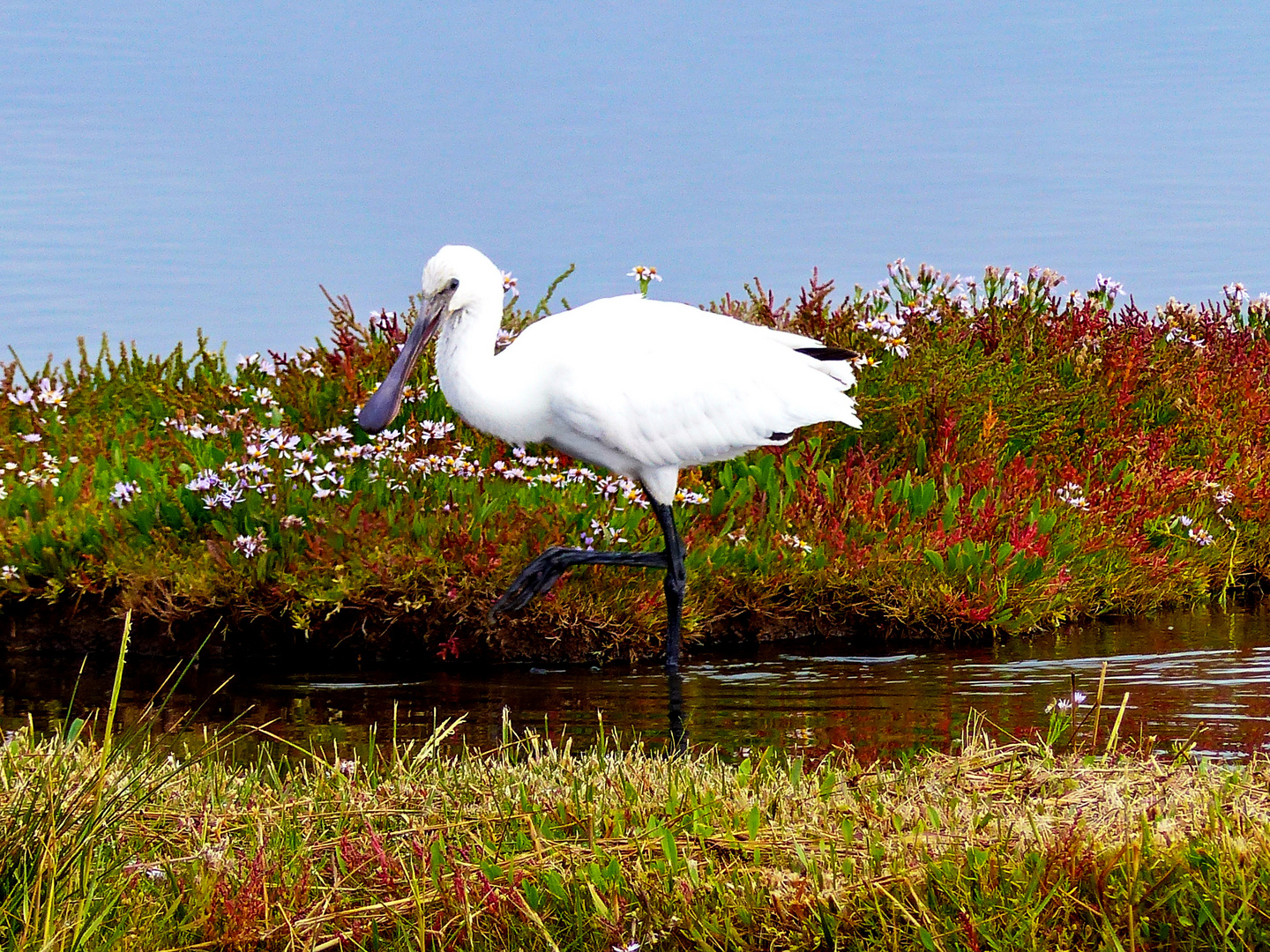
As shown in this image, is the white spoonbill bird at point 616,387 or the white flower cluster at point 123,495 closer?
the white spoonbill bird at point 616,387

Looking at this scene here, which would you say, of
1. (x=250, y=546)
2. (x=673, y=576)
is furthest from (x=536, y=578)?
(x=250, y=546)

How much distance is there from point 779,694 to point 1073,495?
4.33 m

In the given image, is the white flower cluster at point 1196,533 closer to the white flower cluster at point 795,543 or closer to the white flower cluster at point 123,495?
the white flower cluster at point 795,543

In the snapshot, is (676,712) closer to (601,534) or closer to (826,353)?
(601,534)

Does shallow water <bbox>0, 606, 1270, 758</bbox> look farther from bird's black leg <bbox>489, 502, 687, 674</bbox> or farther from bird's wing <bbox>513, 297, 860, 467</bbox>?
bird's wing <bbox>513, 297, 860, 467</bbox>

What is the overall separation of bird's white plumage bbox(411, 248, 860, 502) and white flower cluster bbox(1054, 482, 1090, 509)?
2.84 meters

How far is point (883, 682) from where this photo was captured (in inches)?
302

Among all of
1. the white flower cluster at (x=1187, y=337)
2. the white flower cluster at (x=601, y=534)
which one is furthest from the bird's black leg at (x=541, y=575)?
the white flower cluster at (x=1187, y=337)

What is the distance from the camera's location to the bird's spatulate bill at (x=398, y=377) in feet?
25.9

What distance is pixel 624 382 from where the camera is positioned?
7594 millimetres

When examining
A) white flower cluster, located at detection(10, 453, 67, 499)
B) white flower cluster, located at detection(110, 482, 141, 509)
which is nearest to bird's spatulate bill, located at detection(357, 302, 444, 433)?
white flower cluster, located at detection(110, 482, 141, 509)

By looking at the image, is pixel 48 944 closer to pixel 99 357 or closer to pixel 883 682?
pixel 883 682

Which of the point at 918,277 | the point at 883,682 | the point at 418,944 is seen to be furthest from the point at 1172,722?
the point at 918,277

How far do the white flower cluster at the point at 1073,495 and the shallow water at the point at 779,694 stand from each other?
1444 mm
